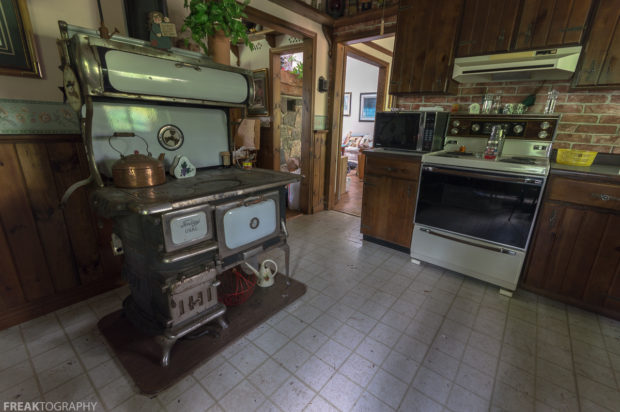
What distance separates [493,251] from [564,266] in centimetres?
40

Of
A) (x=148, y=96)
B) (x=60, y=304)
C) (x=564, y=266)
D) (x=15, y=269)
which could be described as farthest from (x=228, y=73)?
(x=564, y=266)

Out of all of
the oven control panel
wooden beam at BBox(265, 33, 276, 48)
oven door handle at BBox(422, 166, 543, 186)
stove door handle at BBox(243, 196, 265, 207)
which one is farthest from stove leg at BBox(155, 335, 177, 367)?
wooden beam at BBox(265, 33, 276, 48)

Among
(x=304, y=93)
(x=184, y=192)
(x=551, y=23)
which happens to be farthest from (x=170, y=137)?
(x=551, y=23)

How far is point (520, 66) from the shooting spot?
6.45 ft

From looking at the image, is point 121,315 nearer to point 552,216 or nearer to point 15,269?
point 15,269

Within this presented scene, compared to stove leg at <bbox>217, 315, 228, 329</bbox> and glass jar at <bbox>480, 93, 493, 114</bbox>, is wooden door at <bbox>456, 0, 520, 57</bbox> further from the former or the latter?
stove leg at <bbox>217, 315, 228, 329</bbox>

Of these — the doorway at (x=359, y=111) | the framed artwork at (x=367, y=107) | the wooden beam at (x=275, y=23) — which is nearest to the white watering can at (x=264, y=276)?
the wooden beam at (x=275, y=23)

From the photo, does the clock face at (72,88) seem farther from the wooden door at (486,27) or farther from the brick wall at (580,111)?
the brick wall at (580,111)

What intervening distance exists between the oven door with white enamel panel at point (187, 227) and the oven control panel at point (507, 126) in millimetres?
2236

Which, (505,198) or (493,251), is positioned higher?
(505,198)

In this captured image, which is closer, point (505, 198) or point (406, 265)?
point (505, 198)

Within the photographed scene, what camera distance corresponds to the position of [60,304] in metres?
1.73

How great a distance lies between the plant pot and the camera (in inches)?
69.2

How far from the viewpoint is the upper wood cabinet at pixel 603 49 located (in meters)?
1.71
